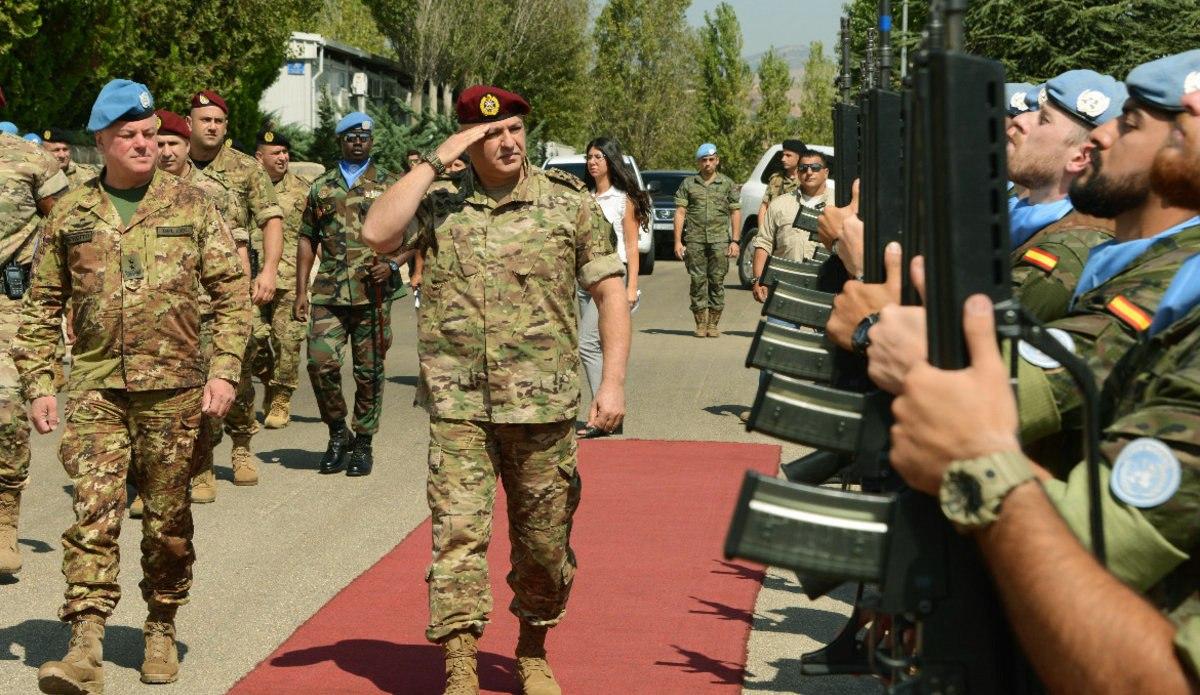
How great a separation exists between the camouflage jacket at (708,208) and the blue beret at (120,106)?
474 inches

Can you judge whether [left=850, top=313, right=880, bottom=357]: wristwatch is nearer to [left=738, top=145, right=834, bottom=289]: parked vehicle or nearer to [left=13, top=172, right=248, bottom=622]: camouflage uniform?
[left=13, top=172, right=248, bottom=622]: camouflage uniform

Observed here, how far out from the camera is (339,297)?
412 inches

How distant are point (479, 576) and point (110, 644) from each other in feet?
6.60

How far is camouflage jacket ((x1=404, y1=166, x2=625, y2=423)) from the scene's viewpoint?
5734 millimetres

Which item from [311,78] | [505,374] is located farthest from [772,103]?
[505,374]

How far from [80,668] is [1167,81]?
14.6 feet

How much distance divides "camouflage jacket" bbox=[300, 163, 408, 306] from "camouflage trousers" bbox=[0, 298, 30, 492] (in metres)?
2.76

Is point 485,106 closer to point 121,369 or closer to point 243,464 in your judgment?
point 121,369

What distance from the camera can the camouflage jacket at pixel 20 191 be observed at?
25.8 feet

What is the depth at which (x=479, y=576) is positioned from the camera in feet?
18.4

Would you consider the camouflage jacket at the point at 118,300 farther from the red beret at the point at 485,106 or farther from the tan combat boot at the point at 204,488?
the tan combat boot at the point at 204,488

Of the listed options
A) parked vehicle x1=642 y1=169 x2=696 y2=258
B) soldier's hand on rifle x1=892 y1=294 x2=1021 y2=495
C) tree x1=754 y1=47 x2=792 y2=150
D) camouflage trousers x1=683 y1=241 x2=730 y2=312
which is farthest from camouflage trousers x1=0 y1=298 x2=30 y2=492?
tree x1=754 y1=47 x2=792 y2=150

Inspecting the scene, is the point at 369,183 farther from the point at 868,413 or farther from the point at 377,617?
the point at 868,413

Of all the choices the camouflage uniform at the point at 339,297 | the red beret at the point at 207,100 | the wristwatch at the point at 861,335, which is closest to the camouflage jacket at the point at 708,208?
the camouflage uniform at the point at 339,297
